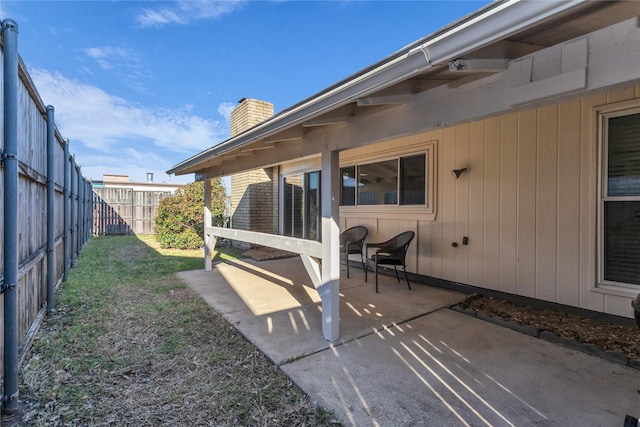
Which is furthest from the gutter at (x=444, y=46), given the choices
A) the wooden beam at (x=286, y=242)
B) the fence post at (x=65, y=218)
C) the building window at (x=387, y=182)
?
the fence post at (x=65, y=218)

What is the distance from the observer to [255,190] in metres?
9.49

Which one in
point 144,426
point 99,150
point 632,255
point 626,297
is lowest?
point 144,426

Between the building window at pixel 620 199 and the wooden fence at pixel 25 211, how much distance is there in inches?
211

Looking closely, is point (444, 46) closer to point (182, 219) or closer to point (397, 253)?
point (397, 253)

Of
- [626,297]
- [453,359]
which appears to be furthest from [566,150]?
[453,359]

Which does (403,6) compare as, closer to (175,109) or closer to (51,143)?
(51,143)

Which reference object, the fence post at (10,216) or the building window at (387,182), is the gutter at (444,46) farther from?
the building window at (387,182)

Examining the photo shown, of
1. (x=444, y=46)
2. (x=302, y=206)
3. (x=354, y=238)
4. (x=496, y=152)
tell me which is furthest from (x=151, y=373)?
(x=302, y=206)

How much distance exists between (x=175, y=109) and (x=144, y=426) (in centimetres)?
1714

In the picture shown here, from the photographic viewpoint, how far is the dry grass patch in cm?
201

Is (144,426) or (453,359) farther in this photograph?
(453,359)

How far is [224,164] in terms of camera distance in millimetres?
5824

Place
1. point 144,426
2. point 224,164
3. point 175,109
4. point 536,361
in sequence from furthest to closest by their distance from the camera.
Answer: point 175,109 → point 224,164 → point 536,361 → point 144,426

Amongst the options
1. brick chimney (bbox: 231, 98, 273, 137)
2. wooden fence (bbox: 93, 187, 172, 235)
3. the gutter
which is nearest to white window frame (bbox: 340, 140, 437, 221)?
the gutter
